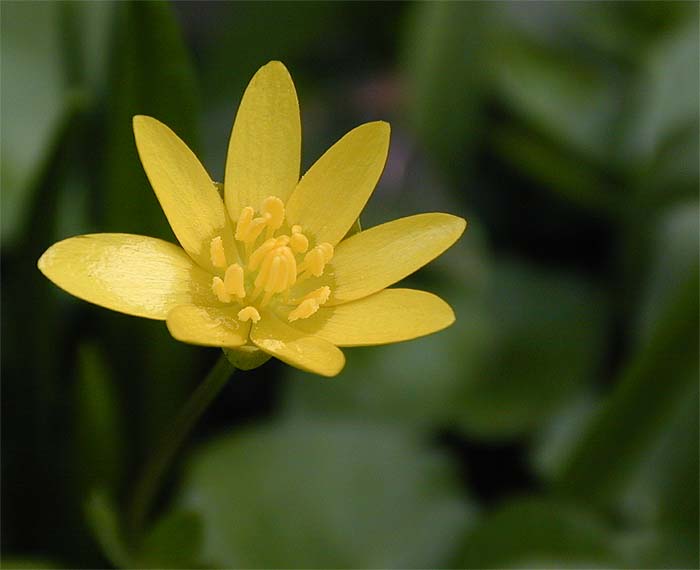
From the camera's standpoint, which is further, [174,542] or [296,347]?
[174,542]

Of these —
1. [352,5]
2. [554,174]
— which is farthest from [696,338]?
[352,5]

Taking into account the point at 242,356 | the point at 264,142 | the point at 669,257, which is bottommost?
the point at 669,257

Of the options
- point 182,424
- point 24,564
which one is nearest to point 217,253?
point 182,424

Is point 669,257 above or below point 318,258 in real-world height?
below

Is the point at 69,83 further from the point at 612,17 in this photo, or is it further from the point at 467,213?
the point at 612,17

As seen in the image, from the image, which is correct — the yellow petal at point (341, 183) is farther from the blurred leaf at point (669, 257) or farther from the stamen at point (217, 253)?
Result: the blurred leaf at point (669, 257)

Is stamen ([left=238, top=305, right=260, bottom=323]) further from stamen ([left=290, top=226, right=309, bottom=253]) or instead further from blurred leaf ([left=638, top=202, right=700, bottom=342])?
blurred leaf ([left=638, top=202, right=700, bottom=342])

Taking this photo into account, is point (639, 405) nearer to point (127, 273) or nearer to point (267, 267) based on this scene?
point (267, 267)

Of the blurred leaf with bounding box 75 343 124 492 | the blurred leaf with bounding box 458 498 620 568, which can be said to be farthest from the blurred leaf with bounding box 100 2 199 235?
the blurred leaf with bounding box 458 498 620 568
